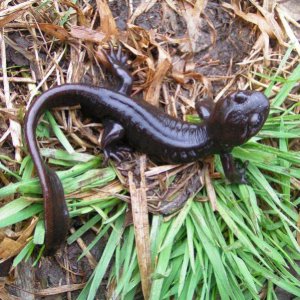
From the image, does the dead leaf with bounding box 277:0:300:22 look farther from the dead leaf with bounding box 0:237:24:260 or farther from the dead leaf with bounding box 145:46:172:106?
the dead leaf with bounding box 0:237:24:260

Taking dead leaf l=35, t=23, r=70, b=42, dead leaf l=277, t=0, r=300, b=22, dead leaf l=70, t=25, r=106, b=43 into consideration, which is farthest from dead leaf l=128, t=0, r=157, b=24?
dead leaf l=277, t=0, r=300, b=22

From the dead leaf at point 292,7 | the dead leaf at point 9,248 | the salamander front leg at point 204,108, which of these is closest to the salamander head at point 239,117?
the salamander front leg at point 204,108

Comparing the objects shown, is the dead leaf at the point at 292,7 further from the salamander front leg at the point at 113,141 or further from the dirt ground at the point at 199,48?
the salamander front leg at the point at 113,141

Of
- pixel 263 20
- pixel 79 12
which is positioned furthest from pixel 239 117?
pixel 79 12

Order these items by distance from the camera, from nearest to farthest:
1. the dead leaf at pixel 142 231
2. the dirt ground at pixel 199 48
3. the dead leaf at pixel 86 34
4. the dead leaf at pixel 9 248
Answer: the dead leaf at pixel 9 248, the dead leaf at pixel 142 231, the dirt ground at pixel 199 48, the dead leaf at pixel 86 34

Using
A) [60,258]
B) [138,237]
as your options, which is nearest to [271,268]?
[138,237]

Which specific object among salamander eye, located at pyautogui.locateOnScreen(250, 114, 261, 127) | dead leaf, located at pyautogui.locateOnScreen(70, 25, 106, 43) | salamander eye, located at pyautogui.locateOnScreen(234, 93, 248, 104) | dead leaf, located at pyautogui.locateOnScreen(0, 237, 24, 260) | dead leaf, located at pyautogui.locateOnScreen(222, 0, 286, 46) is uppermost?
dead leaf, located at pyautogui.locateOnScreen(222, 0, 286, 46)

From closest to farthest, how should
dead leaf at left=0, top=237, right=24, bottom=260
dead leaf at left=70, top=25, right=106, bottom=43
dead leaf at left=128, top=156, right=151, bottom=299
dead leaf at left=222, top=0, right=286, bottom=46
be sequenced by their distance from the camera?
dead leaf at left=0, top=237, right=24, bottom=260 < dead leaf at left=128, top=156, right=151, bottom=299 < dead leaf at left=70, top=25, right=106, bottom=43 < dead leaf at left=222, top=0, right=286, bottom=46
